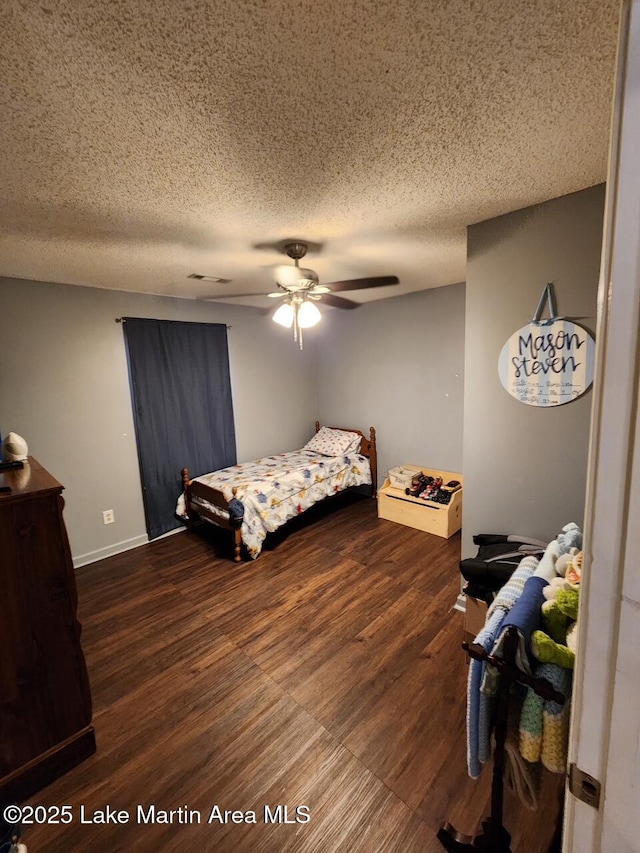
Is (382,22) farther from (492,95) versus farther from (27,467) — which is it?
(27,467)

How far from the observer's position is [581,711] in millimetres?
574

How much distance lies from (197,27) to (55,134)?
66cm

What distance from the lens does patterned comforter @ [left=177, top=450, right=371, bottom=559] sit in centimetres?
312

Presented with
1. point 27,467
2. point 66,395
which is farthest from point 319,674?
point 66,395

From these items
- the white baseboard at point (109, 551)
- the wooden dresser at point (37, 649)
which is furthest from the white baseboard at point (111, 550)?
the wooden dresser at point (37, 649)

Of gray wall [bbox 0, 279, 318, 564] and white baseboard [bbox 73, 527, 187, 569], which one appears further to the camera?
white baseboard [bbox 73, 527, 187, 569]

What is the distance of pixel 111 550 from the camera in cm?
326

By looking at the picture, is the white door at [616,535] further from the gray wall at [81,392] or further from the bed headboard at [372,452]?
the bed headboard at [372,452]

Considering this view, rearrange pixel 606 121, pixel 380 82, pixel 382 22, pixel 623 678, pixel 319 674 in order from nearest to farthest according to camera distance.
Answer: pixel 623 678 → pixel 382 22 → pixel 380 82 → pixel 606 121 → pixel 319 674

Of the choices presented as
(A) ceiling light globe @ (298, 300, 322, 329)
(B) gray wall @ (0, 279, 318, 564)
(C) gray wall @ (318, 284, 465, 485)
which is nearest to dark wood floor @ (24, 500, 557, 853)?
(B) gray wall @ (0, 279, 318, 564)

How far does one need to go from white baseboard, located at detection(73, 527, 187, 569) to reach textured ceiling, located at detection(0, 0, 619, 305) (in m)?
2.42

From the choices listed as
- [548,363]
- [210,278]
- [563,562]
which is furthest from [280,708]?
[210,278]

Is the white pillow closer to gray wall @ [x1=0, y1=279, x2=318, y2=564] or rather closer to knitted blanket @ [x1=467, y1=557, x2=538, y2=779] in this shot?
gray wall @ [x1=0, y1=279, x2=318, y2=564]

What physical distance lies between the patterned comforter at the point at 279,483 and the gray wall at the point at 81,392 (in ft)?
2.23
